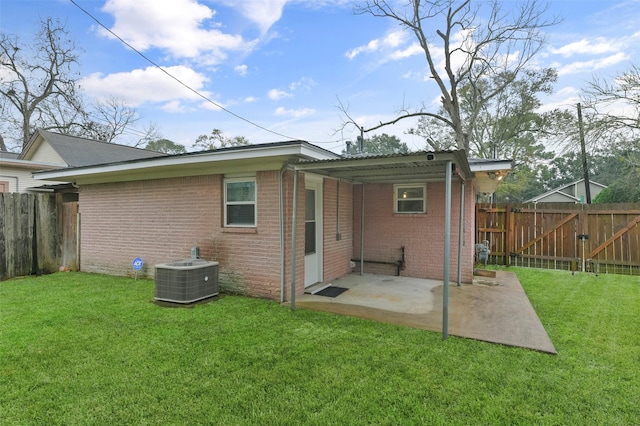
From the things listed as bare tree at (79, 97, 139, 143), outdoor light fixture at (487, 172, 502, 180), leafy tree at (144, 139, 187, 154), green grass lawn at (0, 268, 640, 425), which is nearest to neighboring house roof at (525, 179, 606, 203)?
outdoor light fixture at (487, 172, 502, 180)

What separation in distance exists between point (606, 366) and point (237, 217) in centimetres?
535

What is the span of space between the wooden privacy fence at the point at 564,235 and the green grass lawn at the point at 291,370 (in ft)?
16.0

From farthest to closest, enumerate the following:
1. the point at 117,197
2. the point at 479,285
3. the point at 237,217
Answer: the point at 117,197 → the point at 479,285 → the point at 237,217

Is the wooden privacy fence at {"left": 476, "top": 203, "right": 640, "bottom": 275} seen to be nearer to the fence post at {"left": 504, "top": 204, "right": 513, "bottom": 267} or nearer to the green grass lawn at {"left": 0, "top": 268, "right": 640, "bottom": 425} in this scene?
the fence post at {"left": 504, "top": 204, "right": 513, "bottom": 267}

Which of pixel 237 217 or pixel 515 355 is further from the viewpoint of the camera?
pixel 237 217

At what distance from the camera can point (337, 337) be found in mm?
3877

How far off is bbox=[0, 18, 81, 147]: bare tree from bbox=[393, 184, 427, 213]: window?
22.6 meters

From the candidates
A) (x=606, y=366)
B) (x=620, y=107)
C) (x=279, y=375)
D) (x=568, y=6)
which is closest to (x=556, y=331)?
(x=606, y=366)

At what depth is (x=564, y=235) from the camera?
9.13 metres

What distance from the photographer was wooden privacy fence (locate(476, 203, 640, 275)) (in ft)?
27.8

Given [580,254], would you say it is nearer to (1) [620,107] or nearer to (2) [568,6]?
(1) [620,107]

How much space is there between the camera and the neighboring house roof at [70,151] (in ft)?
43.9

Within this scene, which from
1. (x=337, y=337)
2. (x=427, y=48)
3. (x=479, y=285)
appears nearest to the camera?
(x=337, y=337)

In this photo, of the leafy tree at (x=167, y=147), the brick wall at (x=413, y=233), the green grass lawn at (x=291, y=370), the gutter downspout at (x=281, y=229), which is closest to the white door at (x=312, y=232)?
the gutter downspout at (x=281, y=229)
